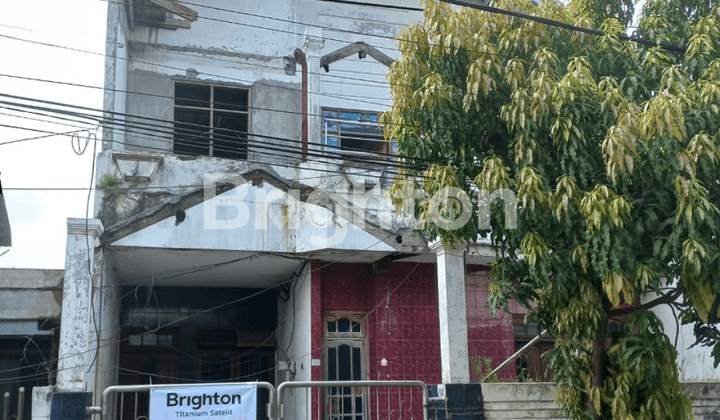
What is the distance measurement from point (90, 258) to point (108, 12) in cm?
438

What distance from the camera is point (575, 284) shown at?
308 inches

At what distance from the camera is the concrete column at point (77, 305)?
996 centimetres

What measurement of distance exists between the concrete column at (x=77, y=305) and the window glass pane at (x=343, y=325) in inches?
171

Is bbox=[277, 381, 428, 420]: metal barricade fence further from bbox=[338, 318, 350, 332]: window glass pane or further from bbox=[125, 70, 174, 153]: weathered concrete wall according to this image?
bbox=[125, 70, 174, 153]: weathered concrete wall

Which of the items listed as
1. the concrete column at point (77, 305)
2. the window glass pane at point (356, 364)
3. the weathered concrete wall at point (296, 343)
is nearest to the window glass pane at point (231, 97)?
the weathered concrete wall at point (296, 343)

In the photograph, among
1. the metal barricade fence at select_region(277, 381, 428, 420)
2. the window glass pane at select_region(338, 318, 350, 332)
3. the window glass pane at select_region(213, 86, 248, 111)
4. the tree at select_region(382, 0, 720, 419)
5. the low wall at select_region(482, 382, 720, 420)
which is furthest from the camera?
the window glass pane at select_region(213, 86, 248, 111)

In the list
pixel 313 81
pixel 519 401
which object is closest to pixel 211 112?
pixel 313 81

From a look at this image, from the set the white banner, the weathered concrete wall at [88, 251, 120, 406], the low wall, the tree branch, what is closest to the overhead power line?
the tree branch

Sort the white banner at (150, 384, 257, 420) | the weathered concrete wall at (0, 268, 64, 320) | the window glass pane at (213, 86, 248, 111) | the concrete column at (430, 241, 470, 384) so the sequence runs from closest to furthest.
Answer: the white banner at (150, 384, 257, 420) → the concrete column at (430, 241, 470, 384) → the weathered concrete wall at (0, 268, 64, 320) → the window glass pane at (213, 86, 248, 111)

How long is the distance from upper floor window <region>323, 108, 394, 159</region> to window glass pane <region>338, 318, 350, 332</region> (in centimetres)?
305

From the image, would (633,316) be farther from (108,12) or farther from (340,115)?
(108,12)

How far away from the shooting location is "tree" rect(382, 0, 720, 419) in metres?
6.98

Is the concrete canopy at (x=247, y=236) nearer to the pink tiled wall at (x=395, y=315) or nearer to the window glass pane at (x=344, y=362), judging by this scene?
the pink tiled wall at (x=395, y=315)

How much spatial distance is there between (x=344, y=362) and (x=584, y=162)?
7.09m
